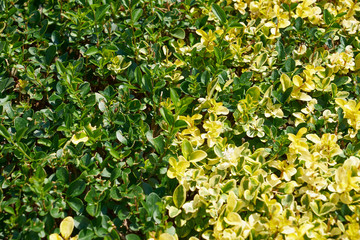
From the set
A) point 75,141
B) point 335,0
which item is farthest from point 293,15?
point 75,141

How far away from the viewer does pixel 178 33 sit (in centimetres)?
255

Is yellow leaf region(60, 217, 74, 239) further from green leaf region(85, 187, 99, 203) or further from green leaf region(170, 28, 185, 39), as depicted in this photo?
green leaf region(170, 28, 185, 39)

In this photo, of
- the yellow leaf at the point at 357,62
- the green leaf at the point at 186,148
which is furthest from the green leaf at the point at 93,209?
the yellow leaf at the point at 357,62

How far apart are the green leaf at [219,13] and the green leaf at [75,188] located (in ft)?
4.23

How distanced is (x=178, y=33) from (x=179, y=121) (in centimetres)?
78

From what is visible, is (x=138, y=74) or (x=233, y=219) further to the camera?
(x=138, y=74)

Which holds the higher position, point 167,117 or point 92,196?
point 167,117

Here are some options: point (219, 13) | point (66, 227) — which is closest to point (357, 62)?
point (219, 13)

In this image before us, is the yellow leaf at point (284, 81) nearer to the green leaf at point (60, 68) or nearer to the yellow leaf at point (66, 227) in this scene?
the green leaf at point (60, 68)

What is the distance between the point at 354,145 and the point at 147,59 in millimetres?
1234

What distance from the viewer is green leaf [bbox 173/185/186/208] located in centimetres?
185

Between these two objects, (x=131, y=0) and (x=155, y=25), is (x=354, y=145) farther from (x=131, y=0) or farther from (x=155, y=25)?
(x=131, y=0)

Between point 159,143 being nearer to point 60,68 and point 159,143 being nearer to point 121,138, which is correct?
point 121,138

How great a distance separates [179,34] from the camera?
8.36 feet
